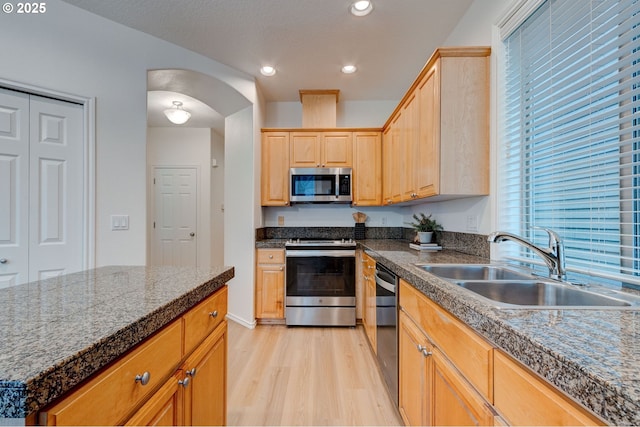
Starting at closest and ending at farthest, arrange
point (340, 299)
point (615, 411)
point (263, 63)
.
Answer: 1. point (615, 411)
2. point (263, 63)
3. point (340, 299)

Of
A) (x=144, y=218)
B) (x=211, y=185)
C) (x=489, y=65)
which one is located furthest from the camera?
(x=211, y=185)

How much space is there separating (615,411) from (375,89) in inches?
134

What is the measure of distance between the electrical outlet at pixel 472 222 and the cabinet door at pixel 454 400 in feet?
3.77

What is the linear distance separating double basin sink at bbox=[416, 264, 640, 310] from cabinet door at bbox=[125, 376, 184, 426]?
0.99m

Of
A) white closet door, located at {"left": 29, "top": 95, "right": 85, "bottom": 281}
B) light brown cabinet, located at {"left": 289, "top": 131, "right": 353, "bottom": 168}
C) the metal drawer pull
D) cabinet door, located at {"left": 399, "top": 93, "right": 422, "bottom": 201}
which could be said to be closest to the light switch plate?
white closet door, located at {"left": 29, "top": 95, "right": 85, "bottom": 281}

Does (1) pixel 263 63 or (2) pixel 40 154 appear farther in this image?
(1) pixel 263 63

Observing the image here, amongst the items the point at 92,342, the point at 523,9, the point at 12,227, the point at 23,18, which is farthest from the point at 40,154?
the point at 523,9

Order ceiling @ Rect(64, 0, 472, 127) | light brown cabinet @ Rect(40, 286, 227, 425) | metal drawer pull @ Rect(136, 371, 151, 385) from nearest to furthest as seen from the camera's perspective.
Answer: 1. light brown cabinet @ Rect(40, 286, 227, 425)
2. metal drawer pull @ Rect(136, 371, 151, 385)
3. ceiling @ Rect(64, 0, 472, 127)

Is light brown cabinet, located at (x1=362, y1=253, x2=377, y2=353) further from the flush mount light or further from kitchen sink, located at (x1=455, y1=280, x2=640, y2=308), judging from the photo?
the flush mount light

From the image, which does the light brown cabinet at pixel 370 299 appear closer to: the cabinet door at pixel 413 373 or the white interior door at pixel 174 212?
the cabinet door at pixel 413 373

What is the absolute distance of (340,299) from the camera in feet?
9.56

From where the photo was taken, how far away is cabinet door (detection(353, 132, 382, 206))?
3291 millimetres

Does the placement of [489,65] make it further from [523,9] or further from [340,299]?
[340,299]

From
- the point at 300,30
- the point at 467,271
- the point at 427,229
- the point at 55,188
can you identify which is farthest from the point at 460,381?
the point at 55,188
